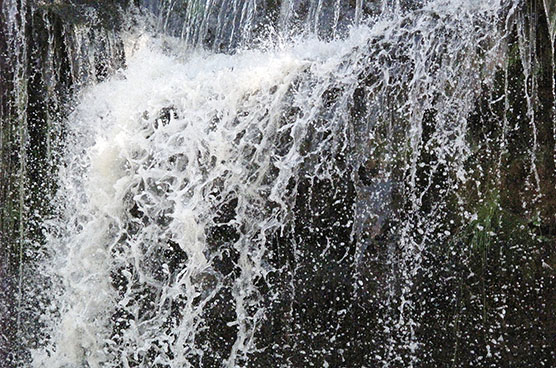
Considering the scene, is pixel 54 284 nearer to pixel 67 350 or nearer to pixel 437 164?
pixel 67 350

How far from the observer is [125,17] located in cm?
381

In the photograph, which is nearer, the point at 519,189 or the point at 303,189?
the point at 519,189

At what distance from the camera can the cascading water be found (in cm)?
258

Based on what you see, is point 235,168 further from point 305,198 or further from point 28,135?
point 28,135

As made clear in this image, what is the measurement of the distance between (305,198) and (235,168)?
1.13ft

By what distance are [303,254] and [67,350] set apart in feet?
4.48

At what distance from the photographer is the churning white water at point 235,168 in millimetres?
2652

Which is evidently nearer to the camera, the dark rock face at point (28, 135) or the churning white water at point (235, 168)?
the churning white water at point (235, 168)

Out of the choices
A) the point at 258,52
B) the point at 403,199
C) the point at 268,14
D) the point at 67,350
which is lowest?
the point at 67,350

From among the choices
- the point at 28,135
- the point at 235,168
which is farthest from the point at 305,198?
the point at 28,135

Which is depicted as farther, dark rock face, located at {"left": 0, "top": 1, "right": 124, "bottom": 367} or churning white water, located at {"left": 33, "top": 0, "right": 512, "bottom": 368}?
dark rock face, located at {"left": 0, "top": 1, "right": 124, "bottom": 367}

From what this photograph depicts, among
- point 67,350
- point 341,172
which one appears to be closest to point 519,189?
point 341,172

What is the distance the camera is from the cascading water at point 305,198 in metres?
2.58

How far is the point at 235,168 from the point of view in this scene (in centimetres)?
291
